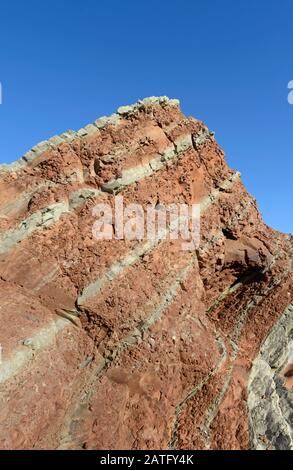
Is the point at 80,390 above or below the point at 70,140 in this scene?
below

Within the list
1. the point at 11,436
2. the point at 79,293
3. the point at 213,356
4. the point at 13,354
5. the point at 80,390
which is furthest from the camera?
the point at 213,356

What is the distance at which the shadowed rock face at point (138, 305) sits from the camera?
1077cm

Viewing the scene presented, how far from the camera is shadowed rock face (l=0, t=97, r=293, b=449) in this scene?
424 inches

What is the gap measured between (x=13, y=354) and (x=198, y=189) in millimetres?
8252

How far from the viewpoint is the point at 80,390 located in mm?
11031

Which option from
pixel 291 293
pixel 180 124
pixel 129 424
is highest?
pixel 180 124

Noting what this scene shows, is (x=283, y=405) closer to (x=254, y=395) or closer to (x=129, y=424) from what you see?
(x=254, y=395)

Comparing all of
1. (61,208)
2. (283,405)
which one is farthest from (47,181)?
(283,405)

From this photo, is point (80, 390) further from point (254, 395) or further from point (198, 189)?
point (198, 189)

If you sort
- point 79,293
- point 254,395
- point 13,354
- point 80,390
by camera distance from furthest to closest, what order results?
1. point 254,395
2. point 79,293
3. point 80,390
4. point 13,354

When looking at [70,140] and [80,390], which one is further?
[70,140]

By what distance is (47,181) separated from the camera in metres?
13.1

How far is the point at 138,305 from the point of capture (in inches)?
477

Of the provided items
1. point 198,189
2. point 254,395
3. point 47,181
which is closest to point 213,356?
point 254,395
